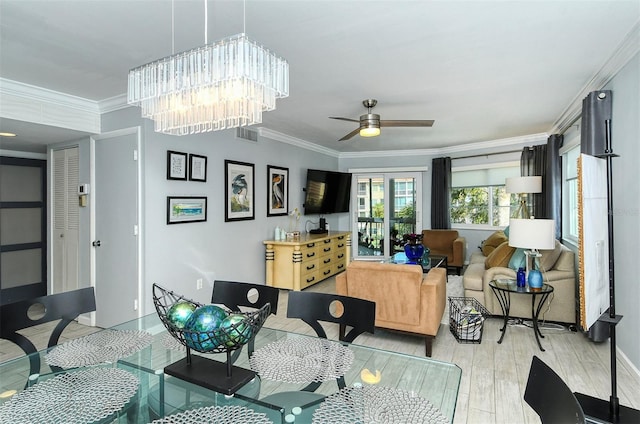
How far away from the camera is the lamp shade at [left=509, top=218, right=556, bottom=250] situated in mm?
3191

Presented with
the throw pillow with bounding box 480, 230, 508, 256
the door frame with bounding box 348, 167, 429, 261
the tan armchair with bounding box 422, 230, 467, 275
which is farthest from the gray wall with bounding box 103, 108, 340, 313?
the throw pillow with bounding box 480, 230, 508, 256

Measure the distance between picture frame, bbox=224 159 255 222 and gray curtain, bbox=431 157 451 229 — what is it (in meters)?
3.71

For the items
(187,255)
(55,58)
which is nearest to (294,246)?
(187,255)

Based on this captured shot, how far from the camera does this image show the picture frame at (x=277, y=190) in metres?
5.41

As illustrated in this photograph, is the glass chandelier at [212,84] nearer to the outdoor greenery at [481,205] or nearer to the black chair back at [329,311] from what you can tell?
the black chair back at [329,311]

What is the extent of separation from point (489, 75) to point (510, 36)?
0.74 metres

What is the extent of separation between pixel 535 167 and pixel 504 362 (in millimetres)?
3704

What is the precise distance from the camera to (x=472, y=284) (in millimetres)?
4016

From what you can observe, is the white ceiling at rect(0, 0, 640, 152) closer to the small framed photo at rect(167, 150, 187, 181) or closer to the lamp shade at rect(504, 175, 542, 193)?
the small framed photo at rect(167, 150, 187, 181)

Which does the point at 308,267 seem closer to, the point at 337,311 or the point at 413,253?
the point at 413,253

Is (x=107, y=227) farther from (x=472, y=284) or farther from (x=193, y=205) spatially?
(x=472, y=284)

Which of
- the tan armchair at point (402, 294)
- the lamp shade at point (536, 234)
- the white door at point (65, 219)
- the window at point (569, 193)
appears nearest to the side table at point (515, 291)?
the lamp shade at point (536, 234)

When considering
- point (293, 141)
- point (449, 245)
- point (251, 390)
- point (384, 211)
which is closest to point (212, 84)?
point (251, 390)

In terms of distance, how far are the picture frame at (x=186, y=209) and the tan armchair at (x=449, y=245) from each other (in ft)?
13.1
